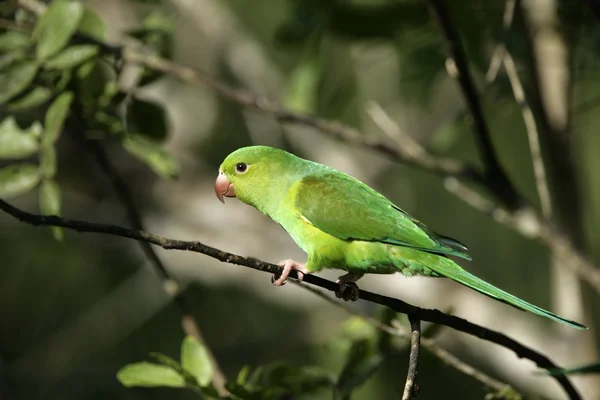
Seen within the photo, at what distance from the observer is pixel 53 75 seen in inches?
93.2

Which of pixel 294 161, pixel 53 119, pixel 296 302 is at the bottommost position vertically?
pixel 296 302

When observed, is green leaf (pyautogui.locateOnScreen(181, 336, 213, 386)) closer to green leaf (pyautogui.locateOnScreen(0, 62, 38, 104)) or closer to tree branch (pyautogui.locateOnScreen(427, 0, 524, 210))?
green leaf (pyautogui.locateOnScreen(0, 62, 38, 104))

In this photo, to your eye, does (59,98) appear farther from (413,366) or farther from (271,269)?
(413,366)

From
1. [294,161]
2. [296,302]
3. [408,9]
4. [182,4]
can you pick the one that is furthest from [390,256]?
[182,4]

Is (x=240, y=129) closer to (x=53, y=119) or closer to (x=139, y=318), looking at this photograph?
(x=139, y=318)

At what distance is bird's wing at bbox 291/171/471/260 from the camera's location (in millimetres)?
2119

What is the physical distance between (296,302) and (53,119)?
2855 mm

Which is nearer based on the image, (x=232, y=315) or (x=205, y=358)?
(x=205, y=358)

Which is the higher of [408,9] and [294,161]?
[408,9]

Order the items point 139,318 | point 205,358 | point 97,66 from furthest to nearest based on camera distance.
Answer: point 139,318 < point 97,66 < point 205,358

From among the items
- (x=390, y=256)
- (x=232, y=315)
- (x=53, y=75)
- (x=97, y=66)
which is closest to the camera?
(x=390, y=256)

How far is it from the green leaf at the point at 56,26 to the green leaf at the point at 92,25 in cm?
31

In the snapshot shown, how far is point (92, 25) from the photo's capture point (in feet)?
8.57

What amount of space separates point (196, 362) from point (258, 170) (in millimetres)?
786
